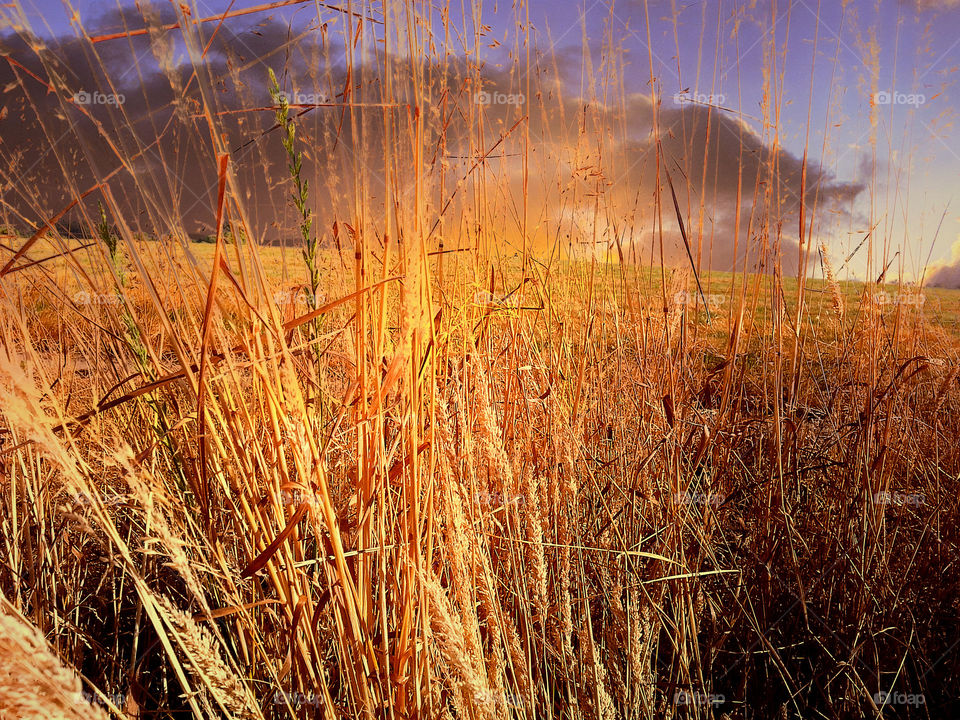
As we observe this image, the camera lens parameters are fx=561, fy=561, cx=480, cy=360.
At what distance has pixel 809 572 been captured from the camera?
4.18 ft

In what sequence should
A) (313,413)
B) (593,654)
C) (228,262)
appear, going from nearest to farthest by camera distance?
(228,262), (593,654), (313,413)

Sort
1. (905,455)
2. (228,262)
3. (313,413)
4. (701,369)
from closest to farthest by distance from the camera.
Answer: (228,262), (313,413), (905,455), (701,369)

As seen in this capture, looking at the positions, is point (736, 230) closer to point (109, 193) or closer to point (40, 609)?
point (109, 193)

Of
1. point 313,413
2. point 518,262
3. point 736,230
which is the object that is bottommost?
point 313,413

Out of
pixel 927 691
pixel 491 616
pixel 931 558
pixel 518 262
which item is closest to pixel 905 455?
pixel 931 558

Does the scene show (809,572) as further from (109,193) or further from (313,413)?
(109,193)

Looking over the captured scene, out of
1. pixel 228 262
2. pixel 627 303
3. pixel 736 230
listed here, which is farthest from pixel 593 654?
pixel 627 303

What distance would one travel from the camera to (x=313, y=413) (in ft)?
3.08

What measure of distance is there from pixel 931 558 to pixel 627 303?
3.18 ft

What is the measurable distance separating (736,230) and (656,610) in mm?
826

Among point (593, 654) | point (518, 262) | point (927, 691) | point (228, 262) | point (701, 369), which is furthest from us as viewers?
point (701, 369)

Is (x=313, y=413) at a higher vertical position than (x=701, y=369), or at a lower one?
higher

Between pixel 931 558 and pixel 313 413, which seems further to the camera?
pixel 931 558

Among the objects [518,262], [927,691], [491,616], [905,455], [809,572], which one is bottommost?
[927,691]
